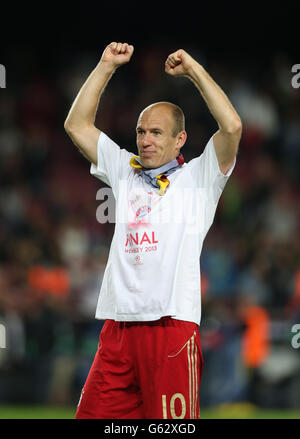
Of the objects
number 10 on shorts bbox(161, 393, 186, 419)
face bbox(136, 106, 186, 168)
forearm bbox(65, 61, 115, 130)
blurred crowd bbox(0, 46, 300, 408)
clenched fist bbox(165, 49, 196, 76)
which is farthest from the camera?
blurred crowd bbox(0, 46, 300, 408)

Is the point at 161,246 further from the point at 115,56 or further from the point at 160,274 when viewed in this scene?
the point at 115,56

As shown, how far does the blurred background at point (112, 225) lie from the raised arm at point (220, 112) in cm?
532

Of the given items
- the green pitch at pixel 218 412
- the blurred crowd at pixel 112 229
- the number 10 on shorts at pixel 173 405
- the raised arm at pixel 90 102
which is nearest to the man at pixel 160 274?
the number 10 on shorts at pixel 173 405

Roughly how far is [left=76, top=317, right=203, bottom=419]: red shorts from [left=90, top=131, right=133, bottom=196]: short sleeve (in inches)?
34.3

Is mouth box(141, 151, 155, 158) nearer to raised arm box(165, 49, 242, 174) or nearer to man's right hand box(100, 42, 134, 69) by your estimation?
raised arm box(165, 49, 242, 174)

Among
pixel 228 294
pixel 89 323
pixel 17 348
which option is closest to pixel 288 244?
pixel 228 294

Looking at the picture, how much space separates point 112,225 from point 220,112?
328 inches

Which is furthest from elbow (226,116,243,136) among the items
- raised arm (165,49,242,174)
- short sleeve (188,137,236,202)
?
short sleeve (188,137,236,202)

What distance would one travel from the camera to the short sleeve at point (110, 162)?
186 inches

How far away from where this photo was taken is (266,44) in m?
15.1

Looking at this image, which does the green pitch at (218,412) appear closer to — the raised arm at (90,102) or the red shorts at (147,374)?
the red shorts at (147,374)

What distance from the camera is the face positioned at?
4.56 metres

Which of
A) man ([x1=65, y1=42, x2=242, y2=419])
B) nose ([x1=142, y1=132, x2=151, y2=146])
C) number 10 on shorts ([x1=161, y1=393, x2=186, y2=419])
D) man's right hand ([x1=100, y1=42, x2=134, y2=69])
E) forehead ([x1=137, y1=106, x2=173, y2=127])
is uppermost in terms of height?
man's right hand ([x1=100, y1=42, x2=134, y2=69])

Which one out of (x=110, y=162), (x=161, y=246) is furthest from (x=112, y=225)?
(x=161, y=246)
